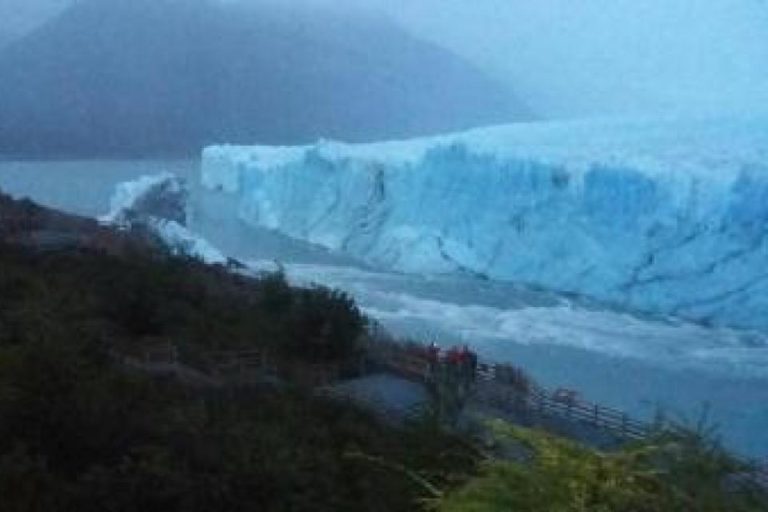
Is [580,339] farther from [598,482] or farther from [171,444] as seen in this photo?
[598,482]

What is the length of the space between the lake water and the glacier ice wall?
1.19 ft

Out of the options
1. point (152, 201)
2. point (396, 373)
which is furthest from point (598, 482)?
point (152, 201)

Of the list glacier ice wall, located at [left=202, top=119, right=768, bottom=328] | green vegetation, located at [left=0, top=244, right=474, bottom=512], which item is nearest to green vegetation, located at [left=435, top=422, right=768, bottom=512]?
green vegetation, located at [left=0, top=244, right=474, bottom=512]

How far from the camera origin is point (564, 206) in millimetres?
15727

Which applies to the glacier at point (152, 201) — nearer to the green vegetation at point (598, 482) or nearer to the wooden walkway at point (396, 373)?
the wooden walkway at point (396, 373)

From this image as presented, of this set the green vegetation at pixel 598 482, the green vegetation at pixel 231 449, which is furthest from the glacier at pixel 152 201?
the green vegetation at pixel 598 482

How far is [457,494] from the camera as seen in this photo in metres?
1.84

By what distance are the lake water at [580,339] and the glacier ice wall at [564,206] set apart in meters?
0.36

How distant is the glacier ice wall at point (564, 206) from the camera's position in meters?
14.6

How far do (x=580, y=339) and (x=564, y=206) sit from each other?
2.61 m

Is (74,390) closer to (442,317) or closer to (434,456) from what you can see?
(434,456)

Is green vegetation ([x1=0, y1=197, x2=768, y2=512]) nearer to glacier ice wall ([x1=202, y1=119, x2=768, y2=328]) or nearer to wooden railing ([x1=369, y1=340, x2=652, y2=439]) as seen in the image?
wooden railing ([x1=369, y1=340, x2=652, y2=439])

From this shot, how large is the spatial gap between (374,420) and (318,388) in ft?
4.20

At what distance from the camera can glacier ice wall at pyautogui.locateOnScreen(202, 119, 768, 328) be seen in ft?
47.8
